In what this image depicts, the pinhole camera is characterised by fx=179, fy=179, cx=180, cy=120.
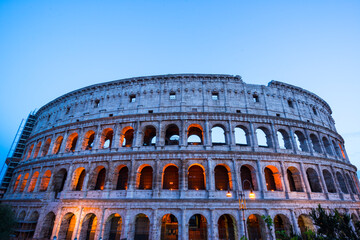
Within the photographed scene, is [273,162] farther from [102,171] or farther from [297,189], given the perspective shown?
[102,171]

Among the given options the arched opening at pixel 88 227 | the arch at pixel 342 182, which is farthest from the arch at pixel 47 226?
Result: the arch at pixel 342 182

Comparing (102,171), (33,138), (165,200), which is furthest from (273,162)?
(33,138)

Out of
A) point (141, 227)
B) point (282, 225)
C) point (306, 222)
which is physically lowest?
point (141, 227)

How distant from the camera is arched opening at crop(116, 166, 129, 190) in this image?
21.8 m

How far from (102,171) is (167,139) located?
9.45 meters

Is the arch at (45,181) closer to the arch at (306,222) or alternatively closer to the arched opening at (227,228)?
the arched opening at (227,228)

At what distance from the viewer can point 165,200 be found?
17984 millimetres

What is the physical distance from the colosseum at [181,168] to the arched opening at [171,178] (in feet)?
0.37

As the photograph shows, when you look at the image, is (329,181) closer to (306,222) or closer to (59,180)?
(306,222)

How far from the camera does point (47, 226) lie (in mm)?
21000

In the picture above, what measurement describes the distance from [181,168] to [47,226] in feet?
56.9

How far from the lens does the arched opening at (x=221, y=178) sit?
20.5 m

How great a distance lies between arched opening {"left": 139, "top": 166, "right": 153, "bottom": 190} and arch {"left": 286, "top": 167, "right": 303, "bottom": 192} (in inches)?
663

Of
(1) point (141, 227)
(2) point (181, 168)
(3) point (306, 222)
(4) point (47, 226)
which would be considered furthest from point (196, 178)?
(4) point (47, 226)
